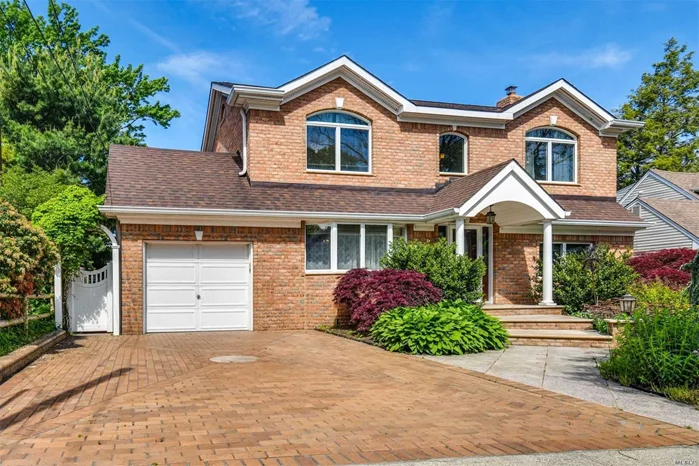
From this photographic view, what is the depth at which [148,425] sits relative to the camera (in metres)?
5.84

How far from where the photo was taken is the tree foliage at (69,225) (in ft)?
44.6

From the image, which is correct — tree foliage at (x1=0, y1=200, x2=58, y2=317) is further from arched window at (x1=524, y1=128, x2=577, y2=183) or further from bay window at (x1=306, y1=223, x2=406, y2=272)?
arched window at (x1=524, y1=128, x2=577, y2=183)

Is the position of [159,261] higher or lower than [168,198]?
lower

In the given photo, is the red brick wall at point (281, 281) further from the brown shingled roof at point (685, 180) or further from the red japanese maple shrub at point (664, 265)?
the brown shingled roof at point (685, 180)

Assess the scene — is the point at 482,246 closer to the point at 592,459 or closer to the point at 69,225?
the point at 69,225

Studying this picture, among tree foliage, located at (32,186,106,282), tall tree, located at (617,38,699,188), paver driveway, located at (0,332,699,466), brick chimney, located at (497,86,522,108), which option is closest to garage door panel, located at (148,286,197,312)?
tree foliage, located at (32,186,106,282)

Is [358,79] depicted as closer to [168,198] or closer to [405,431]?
[168,198]

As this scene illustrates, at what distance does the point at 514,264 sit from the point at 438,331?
23.1 ft

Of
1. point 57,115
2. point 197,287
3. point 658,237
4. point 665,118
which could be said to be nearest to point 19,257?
point 197,287

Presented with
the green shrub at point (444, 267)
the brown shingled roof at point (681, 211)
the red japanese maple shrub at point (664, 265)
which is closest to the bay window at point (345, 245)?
the green shrub at point (444, 267)

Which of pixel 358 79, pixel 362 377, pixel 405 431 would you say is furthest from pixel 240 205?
pixel 405 431

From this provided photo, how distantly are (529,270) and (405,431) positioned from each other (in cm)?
1279

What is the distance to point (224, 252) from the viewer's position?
15.2m

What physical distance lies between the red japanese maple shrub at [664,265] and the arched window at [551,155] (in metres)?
4.47
